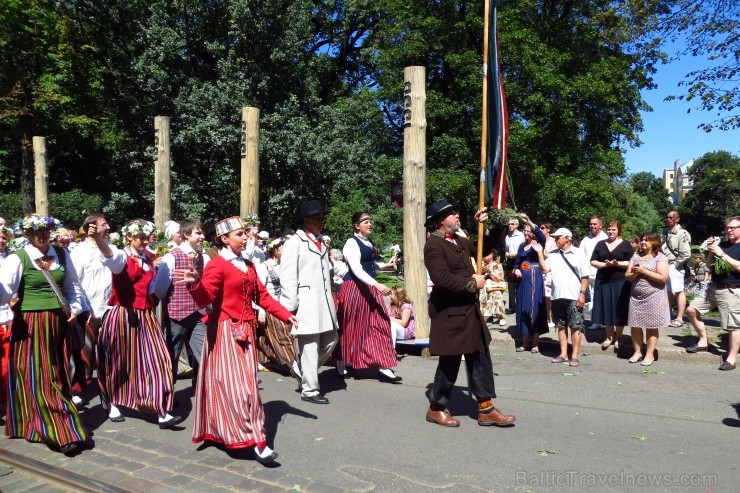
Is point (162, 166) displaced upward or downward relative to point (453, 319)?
upward

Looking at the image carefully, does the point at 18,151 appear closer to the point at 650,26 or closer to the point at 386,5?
the point at 386,5

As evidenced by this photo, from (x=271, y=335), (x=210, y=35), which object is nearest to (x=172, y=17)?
(x=210, y=35)

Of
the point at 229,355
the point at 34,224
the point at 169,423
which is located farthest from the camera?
the point at 169,423

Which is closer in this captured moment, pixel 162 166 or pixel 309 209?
pixel 309 209

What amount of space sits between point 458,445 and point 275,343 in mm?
3578

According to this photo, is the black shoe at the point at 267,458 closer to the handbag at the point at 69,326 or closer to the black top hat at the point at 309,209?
the handbag at the point at 69,326

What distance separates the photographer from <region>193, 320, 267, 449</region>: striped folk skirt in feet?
16.0

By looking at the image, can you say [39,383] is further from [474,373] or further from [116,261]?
[474,373]

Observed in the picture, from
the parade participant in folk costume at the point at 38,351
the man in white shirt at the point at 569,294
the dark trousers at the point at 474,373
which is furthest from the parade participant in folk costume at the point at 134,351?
the man in white shirt at the point at 569,294

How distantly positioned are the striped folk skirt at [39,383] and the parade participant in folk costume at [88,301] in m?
1.11

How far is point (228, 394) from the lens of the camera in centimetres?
490

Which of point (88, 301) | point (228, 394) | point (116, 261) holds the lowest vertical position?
point (228, 394)

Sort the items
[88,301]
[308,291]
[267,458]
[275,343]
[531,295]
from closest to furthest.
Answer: [267,458] → [308,291] → [88,301] → [275,343] → [531,295]

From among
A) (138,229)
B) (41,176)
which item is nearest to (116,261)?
(138,229)
